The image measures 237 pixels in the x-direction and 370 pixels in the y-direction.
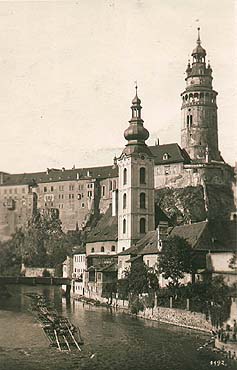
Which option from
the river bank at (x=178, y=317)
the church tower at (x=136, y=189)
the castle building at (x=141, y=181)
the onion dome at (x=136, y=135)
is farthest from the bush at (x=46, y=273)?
the river bank at (x=178, y=317)

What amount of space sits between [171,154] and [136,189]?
25.6 m

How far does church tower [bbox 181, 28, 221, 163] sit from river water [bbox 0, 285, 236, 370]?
3919 cm

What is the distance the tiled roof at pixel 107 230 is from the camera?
184 ft

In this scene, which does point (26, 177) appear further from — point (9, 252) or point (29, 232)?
point (9, 252)

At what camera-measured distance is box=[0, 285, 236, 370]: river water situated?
22594mm

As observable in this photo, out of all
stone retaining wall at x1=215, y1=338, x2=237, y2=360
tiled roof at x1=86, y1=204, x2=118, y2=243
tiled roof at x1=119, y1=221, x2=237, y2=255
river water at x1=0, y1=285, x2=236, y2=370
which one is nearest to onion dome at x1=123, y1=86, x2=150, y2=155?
tiled roof at x1=86, y1=204, x2=118, y2=243

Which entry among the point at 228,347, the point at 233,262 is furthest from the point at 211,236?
the point at 228,347

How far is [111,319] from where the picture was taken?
3606cm

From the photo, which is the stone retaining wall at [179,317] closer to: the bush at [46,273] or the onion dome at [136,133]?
the onion dome at [136,133]

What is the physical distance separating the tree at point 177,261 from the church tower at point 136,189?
15943 millimetres

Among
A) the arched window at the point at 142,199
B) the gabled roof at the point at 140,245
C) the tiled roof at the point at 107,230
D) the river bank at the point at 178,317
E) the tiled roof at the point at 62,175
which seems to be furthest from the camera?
the tiled roof at the point at 62,175

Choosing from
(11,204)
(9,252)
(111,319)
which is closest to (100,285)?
(111,319)

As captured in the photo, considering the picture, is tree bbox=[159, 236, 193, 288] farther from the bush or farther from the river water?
the bush

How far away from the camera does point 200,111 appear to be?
2874 inches
